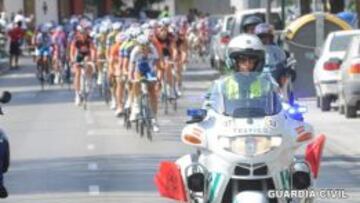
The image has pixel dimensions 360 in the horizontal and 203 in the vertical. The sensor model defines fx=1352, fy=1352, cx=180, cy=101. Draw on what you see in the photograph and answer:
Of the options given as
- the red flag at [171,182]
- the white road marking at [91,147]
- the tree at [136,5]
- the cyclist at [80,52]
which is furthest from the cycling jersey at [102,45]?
the tree at [136,5]

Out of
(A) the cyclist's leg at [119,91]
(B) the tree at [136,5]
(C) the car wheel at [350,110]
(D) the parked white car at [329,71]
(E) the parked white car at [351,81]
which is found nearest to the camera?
(E) the parked white car at [351,81]

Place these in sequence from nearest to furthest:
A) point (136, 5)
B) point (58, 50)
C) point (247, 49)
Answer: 1. point (247, 49)
2. point (58, 50)
3. point (136, 5)

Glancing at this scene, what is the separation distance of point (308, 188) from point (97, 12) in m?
77.8

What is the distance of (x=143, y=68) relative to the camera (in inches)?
901

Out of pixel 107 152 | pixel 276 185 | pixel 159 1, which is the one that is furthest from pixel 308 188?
pixel 159 1

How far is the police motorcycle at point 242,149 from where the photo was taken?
33.6 feet

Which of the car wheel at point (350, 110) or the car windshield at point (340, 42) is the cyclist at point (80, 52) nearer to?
the car windshield at point (340, 42)

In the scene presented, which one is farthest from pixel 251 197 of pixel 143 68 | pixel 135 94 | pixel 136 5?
pixel 136 5

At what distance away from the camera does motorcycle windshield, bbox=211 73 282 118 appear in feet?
34.9

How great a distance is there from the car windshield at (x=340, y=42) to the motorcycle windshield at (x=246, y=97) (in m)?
17.4

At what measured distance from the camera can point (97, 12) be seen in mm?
88000

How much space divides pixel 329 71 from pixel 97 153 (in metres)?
8.33

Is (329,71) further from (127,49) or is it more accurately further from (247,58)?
(247,58)

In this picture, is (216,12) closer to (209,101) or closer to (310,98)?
(310,98)
